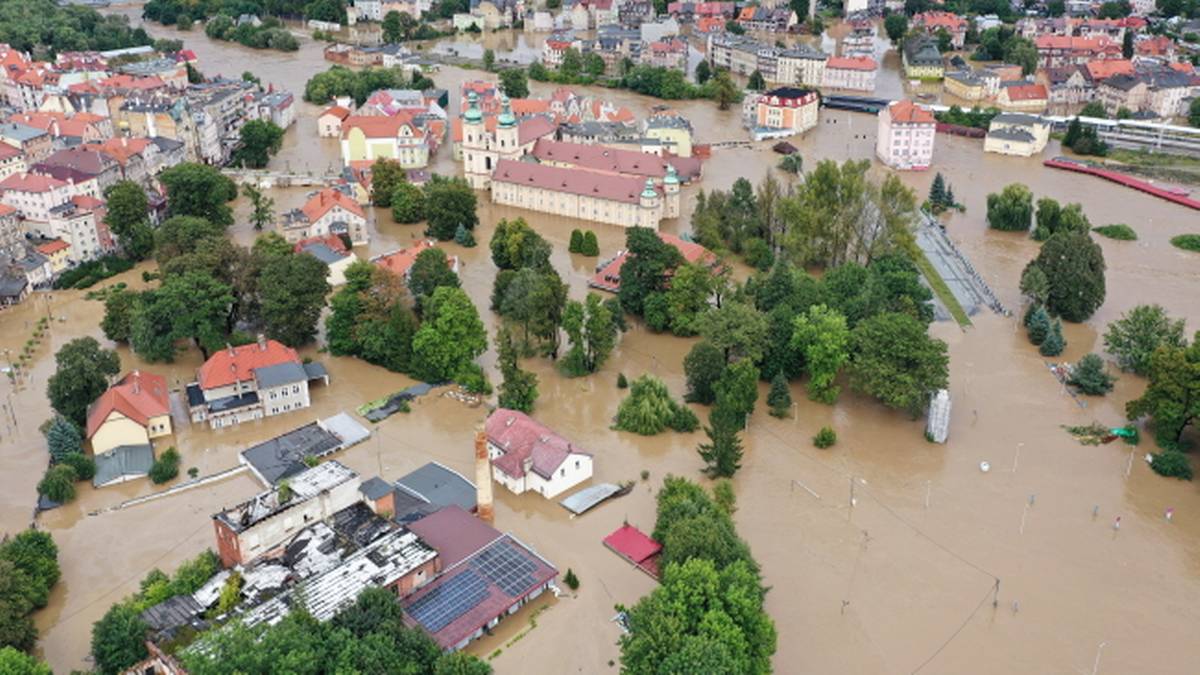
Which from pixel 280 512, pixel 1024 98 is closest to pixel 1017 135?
pixel 1024 98

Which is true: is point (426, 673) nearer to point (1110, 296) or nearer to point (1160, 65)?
point (1110, 296)

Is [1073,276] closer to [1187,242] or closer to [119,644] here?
[1187,242]

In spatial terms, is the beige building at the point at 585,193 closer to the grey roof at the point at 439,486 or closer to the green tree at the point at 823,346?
the green tree at the point at 823,346

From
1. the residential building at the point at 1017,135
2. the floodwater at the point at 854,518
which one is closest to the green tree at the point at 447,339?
the floodwater at the point at 854,518

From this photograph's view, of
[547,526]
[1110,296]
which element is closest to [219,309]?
[547,526]

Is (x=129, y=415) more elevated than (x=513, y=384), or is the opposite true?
(x=513, y=384)

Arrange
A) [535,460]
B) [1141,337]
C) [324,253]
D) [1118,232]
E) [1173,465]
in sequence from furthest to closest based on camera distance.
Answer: [1118,232], [324,253], [1141,337], [1173,465], [535,460]

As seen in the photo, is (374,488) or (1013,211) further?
(1013,211)
